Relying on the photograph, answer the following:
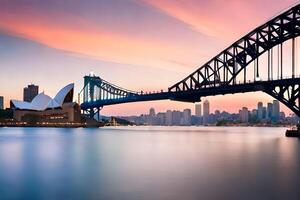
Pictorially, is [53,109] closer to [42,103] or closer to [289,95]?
[42,103]

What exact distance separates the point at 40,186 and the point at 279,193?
1160cm

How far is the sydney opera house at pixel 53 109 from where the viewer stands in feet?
572

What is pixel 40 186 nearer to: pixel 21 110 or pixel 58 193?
pixel 58 193

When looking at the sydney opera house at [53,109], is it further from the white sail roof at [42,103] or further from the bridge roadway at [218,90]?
the bridge roadway at [218,90]

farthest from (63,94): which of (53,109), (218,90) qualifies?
(218,90)

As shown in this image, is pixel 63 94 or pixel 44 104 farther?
pixel 44 104

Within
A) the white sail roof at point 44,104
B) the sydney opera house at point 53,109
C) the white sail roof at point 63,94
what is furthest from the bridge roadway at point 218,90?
the white sail roof at point 44,104

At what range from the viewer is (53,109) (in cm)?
18525

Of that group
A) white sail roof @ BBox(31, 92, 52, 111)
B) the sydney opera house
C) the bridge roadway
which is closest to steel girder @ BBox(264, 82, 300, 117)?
the bridge roadway

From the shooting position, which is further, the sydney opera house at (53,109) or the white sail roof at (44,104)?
the white sail roof at (44,104)

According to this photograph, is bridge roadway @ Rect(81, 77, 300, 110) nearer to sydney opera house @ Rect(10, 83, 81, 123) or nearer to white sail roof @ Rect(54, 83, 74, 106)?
sydney opera house @ Rect(10, 83, 81, 123)

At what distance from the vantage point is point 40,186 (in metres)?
21.5

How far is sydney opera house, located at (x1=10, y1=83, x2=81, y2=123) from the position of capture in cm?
17438

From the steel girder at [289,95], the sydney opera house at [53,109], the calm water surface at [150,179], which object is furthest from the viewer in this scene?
the sydney opera house at [53,109]
